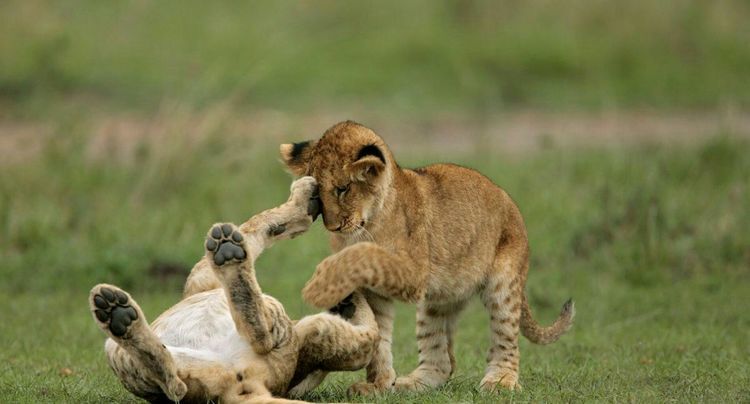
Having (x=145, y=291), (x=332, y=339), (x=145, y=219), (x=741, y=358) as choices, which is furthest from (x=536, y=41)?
(x=332, y=339)

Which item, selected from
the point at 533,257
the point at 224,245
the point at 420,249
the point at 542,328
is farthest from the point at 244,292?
the point at 533,257

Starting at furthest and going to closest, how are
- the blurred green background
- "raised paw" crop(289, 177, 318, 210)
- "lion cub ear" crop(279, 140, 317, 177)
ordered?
the blurred green background, "lion cub ear" crop(279, 140, 317, 177), "raised paw" crop(289, 177, 318, 210)

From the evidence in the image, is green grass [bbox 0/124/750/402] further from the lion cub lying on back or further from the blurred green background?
the lion cub lying on back

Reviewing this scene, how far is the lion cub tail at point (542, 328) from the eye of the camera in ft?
23.2

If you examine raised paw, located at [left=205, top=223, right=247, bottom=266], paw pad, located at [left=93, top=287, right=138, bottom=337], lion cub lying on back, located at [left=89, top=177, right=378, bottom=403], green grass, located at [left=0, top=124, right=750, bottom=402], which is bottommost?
green grass, located at [left=0, top=124, right=750, bottom=402]

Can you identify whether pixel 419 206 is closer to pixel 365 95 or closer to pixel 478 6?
pixel 365 95

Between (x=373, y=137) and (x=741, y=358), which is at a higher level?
(x=373, y=137)

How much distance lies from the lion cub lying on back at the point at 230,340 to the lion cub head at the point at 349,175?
0.10m

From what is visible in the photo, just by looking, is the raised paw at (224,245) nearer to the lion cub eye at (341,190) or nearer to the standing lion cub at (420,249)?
the standing lion cub at (420,249)

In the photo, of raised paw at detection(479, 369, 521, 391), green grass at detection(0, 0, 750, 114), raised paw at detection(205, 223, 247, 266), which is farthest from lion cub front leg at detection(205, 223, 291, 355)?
green grass at detection(0, 0, 750, 114)

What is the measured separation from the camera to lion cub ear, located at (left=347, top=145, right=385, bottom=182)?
6062 mm

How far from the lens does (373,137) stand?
639cm

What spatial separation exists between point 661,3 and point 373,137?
1335 centimetres

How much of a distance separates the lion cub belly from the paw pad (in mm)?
352
